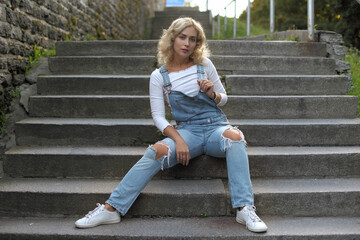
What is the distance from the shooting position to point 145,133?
310cm

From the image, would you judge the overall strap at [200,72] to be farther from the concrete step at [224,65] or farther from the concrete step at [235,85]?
the concrete step at [224,65]

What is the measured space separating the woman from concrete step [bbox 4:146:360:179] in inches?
9.4

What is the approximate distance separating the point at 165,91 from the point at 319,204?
1421mm

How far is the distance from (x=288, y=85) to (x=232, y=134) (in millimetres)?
1533

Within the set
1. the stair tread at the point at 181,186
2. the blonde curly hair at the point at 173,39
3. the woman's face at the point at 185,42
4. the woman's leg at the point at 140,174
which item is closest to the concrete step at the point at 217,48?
the blonde curly hair at the point at 173,39

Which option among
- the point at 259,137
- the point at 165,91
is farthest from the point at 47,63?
the point at 259,137

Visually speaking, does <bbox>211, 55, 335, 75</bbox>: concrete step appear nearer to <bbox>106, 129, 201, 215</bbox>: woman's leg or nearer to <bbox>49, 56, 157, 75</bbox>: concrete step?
<bbox>49, 56, 157, 75</bbox>: concrete step

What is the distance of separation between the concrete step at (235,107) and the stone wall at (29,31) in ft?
0.89

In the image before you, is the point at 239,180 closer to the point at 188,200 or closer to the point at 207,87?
the point at 188,200

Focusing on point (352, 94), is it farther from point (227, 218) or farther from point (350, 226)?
point (227, 218)

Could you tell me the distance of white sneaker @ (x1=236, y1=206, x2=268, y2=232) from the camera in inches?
87.0

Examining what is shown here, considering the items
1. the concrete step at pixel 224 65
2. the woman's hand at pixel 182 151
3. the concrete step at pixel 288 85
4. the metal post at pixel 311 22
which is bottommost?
the woman's hand at pixel 182 151

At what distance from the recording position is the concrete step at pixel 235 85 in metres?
3.65

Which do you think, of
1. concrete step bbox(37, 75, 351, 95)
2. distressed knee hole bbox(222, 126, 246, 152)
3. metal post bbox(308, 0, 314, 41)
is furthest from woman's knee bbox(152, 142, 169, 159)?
metal post bbox(308, 0, 314, 41)
